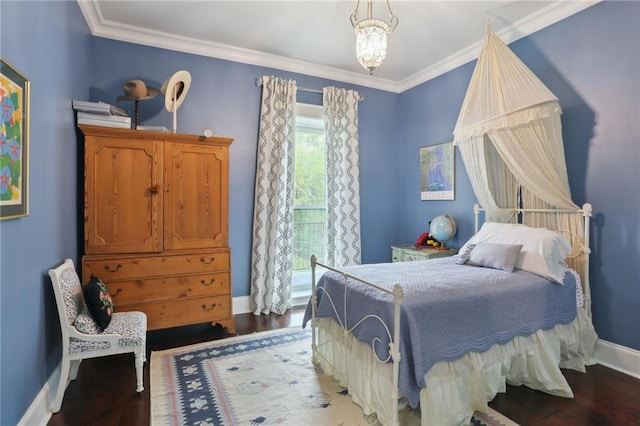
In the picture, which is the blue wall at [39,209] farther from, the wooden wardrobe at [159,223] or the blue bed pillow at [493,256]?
the blue bed pillow at [493,256]

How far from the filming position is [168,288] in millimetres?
3070

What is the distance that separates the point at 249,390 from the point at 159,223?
65.8 inches

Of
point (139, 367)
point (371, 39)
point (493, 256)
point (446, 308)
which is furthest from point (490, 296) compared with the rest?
point (139, 367)

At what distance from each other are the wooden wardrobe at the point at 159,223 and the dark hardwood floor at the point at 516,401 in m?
0.55

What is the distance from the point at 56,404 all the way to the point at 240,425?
3.87 ft

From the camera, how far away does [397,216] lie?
16.5 feet

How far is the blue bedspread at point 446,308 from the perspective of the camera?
1.82 meters

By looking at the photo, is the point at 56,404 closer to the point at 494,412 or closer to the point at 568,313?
the point at 494,412

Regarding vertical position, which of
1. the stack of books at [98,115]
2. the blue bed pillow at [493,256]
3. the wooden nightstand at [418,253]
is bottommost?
the wooden nightstand at [418,253]

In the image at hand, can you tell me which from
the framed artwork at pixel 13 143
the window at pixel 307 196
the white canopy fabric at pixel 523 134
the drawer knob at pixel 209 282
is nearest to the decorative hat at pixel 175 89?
the window at pixel 307 196

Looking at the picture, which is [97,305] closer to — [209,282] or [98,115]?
[209,282]

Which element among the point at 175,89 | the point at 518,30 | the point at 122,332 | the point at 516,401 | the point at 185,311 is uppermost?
the point at 518,30

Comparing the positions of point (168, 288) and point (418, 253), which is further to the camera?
point (418, 253)

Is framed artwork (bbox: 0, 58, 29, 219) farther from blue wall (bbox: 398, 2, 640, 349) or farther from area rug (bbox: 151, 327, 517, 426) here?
blue wall (bbox: 398, 2, 640, 349)
